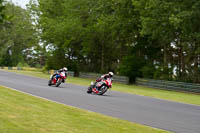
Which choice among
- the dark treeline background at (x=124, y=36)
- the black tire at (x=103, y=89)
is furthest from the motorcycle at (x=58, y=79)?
the dark treeline background at (x=124, y=36)

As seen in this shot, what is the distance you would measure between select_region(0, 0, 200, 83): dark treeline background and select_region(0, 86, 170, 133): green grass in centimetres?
1760

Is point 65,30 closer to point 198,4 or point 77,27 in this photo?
point 77,27

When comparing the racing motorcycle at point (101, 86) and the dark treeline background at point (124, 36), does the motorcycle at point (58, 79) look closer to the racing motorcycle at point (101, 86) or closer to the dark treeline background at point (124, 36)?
the racing motorcycle at point (101, 86)

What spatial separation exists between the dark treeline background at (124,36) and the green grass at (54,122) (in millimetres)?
17595

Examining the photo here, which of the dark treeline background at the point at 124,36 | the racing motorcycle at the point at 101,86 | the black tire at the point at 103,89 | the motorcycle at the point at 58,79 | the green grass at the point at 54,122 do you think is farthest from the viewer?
the dark treeline background at the point at 124,36

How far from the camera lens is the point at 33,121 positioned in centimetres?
927

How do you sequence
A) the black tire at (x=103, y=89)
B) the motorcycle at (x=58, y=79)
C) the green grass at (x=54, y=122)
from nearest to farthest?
1. the green grass at (x=54, y=122)
2. the black tire at (x=103, y=89)
3. the motorcycle at (x=58, y=79)

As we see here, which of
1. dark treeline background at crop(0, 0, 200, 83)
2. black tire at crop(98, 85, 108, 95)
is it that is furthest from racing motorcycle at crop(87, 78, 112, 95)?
dark treeline background at crop(0, 0, 200, 83)

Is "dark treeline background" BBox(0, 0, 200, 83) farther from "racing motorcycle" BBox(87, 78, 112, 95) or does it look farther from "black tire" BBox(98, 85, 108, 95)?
"black tire" BBox(98, 85, 108, 95)

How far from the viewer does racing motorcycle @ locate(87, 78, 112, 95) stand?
20.6 metres

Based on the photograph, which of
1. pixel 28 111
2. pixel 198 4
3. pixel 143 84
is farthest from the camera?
pixel 143 84

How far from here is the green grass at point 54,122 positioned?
8.51 meters

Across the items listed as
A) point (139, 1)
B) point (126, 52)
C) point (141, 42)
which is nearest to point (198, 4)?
point (139, 1)

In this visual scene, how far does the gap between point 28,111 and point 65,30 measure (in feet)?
135
